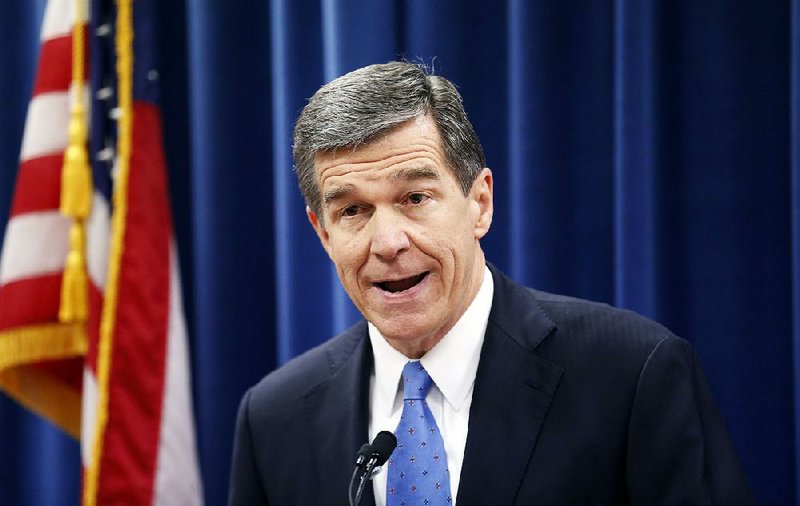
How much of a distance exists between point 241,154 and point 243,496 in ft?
3.68

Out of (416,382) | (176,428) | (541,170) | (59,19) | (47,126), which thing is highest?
(59,19)

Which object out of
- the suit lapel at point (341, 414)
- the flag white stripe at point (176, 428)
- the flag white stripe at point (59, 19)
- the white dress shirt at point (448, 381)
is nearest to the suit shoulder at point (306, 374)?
the suit lapel at point (341, 414)

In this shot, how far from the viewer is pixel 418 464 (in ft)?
4.97

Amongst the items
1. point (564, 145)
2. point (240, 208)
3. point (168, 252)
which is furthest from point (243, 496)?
point (564, 145)

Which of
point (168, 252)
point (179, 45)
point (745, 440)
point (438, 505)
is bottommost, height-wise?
point (745, 440)

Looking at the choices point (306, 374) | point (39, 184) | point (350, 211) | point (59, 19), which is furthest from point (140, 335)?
point (350, 211)

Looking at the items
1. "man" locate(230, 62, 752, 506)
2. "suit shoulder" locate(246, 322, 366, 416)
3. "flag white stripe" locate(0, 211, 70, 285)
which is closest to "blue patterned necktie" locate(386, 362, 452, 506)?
"man" locate(230, 62, 752, 506)

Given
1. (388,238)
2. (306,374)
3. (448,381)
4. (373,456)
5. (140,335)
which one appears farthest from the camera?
(140,335)

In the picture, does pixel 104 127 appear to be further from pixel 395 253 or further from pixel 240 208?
pixel 395 253

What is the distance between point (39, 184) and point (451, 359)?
1.29 metres

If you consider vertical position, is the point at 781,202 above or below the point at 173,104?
below

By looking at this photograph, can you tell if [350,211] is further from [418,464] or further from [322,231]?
[418,464]

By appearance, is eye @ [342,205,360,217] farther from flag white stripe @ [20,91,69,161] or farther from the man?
flag white stripe @ [20,91,69,161]

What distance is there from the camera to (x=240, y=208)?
102 inches
